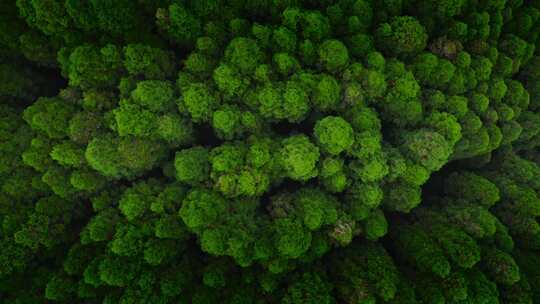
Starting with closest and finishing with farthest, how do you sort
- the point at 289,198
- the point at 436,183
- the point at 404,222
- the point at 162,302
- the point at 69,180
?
the point at 162,302
the point at 69,180
the point at 289,198
the point at 404,222
the point at 436,183

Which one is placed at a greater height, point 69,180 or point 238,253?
point 69,180

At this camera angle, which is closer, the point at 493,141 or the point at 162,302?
the point at 162,302

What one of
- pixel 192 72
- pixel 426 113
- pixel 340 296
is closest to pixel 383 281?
pixel 340 296

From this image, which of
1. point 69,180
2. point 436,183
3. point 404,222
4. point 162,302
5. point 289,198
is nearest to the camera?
point 162,302

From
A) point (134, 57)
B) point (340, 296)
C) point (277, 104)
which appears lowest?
point (340, 296)

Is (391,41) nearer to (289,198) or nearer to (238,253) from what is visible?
(289,198)

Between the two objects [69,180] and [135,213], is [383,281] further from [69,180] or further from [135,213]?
[69,180]
